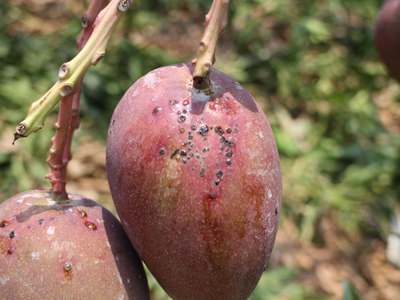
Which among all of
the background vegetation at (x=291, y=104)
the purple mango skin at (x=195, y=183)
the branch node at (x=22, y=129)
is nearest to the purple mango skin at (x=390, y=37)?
the purple mango skin at (x=195, y=183)

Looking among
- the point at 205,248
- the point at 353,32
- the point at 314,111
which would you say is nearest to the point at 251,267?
the point at 205,248

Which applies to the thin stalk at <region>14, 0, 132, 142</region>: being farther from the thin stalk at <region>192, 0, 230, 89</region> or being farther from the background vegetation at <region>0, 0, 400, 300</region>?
the background vegetation at <region>0, 0, 400, 300</region>

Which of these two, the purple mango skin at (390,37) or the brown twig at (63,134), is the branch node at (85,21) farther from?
the purple mango skin at (390,37)

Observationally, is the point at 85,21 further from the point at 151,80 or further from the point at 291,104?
the point at 291,104

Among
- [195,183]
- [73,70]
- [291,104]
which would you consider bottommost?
[291,104]

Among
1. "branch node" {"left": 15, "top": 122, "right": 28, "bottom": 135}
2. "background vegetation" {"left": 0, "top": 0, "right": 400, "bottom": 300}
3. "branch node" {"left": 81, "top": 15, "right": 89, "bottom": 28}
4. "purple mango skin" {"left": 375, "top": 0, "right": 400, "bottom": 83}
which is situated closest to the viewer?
"branch node" {"left": 15, "top": 122, "right": 28, "bottom": 135}

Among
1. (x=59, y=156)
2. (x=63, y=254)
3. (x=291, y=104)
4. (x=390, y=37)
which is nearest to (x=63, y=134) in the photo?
(x=59, y=156)

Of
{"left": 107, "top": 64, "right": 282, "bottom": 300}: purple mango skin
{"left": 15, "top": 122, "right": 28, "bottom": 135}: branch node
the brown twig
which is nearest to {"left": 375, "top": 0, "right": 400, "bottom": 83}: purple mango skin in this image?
{"left": 107, "top": 64, "right": 282, "bottom": 300}: purple mango skin
